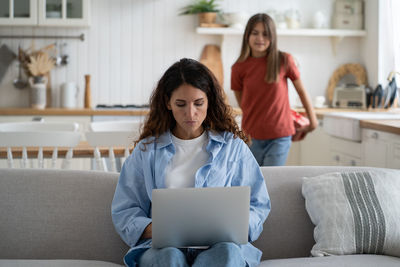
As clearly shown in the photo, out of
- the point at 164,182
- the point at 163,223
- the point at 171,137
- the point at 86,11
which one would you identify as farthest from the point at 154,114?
the point at 86,11

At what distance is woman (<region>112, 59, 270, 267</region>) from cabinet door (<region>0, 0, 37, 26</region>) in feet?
10.2

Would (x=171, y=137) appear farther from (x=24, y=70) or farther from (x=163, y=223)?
(x=24, y=70)

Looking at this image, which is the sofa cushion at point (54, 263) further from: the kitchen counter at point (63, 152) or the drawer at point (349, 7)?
the drawer at point (349, 7)

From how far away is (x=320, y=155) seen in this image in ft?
14.6

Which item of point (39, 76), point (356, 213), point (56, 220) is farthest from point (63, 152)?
point (39, 76)

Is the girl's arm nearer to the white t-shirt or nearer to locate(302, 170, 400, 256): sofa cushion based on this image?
locate(302, 170, 400, 256): sofa cushion

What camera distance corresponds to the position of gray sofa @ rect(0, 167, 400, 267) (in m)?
2.00

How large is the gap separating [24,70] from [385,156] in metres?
3.22

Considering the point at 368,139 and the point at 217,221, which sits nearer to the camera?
the point at 217,221

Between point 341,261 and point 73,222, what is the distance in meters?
0.96

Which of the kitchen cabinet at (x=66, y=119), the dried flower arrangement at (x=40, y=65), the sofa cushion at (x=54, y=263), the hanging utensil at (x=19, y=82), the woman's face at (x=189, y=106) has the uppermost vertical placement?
the dried flower arrangement at (x=40, y=65)

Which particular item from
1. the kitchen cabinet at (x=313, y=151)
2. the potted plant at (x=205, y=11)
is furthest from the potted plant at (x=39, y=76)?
the kitchen cabinet at (x=313, y=151)

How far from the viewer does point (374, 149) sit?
139 inches

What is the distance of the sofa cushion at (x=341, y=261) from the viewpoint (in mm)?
1807
